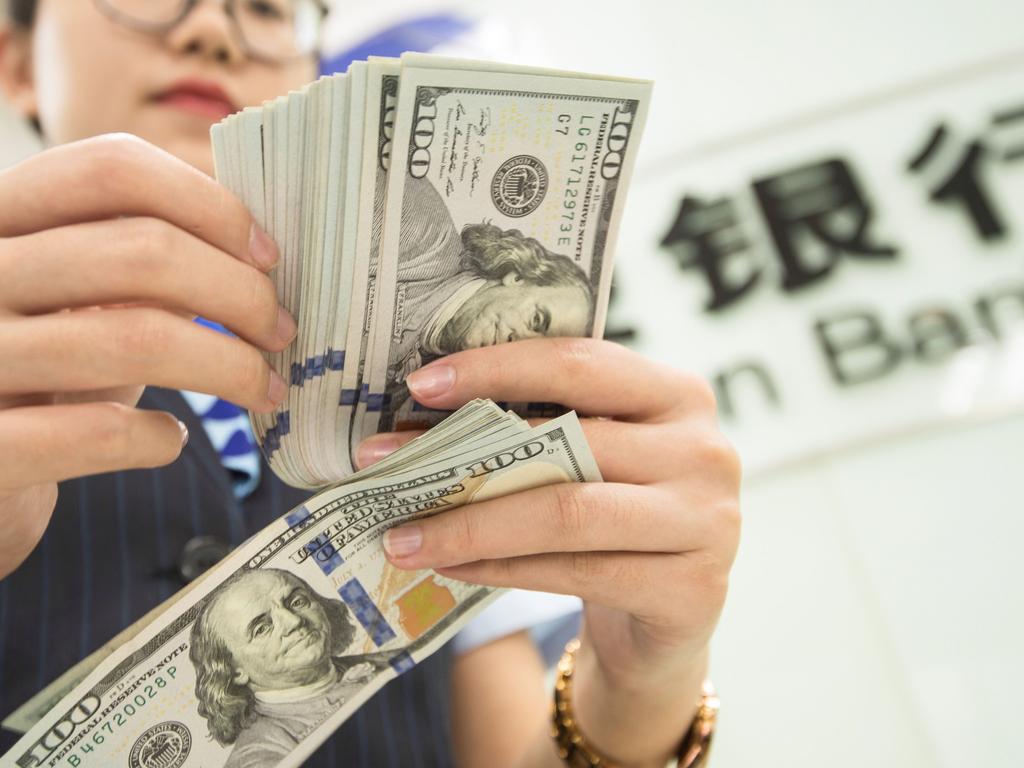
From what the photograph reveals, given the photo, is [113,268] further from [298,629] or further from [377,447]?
[298,629]

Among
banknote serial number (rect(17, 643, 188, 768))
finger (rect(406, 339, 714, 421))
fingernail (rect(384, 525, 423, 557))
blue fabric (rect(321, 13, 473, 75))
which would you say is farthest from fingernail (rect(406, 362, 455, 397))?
blue fabric (rect(321, 13, 473, 75))

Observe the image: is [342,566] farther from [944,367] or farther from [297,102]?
[944,367]

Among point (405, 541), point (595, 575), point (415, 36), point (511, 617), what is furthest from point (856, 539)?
point (415, 36)

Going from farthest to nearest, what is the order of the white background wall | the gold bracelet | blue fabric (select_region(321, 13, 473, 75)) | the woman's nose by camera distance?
1. blue fabric (select_region(321, 13, 473, 75))
2. the white background wall
3. the woman's nose
4. the gold bracelet

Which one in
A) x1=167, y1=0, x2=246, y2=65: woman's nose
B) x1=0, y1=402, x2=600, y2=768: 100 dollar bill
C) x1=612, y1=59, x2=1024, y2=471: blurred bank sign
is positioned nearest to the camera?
x1=0, y1=402, x2=600, y2=768: 100 dollar bill

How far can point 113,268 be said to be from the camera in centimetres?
42

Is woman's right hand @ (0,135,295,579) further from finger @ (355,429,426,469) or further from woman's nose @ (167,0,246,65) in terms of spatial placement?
woman's nose @ (167,0,246,65)

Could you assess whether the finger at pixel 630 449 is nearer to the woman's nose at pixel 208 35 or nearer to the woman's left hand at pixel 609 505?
the woman's left hand at pixel 609 505

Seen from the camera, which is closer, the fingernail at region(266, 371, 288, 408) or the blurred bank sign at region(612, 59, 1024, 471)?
the fingernail at region(266, 371, 288, 408)

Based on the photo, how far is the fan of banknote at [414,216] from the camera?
0.48 metres

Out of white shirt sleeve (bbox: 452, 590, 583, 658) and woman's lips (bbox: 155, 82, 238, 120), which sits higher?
woman's lips (bbox: 155, 82, 238, 120)

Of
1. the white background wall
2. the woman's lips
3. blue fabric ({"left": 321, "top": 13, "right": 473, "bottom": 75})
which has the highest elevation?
blue fabric ({"left": 321, "top": 13, "right": 473, "bottom": 75})

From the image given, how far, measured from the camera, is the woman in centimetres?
43

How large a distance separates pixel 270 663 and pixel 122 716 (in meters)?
0.11
